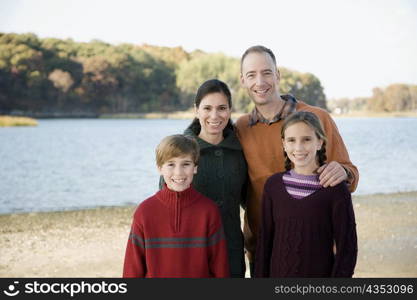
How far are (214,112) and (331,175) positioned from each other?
0.86 metres

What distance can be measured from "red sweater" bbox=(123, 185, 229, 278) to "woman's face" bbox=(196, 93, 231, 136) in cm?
51

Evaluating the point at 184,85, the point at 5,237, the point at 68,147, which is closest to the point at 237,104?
the point at 184,85

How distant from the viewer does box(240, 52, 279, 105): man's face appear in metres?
3.49

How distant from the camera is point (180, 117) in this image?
64.8 metres

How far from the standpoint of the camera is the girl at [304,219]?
2.85 meters

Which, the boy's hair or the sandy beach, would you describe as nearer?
the boy's hair

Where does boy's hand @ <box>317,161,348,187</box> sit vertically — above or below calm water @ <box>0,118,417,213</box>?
above

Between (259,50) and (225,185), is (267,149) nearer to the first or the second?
(225,185)

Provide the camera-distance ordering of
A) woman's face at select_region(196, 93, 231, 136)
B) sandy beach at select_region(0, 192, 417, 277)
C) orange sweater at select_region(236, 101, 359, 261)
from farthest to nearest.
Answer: sandy beach at select_region(0, 192, 417, 277) → orange sweater at select_region(236, 101, 359, 261) → woman's face at select_region(196, 93, 231, 136)

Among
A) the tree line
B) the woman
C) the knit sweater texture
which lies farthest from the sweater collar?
the tree line

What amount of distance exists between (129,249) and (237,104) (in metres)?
47.7

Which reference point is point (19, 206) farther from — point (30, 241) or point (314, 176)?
point (314, 176)

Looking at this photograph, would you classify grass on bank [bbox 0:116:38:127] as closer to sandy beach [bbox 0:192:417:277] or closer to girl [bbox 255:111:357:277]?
sandy beach [bbox 0:192:417:277]

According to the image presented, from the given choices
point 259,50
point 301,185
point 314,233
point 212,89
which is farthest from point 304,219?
point 259,50
